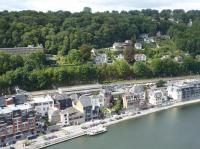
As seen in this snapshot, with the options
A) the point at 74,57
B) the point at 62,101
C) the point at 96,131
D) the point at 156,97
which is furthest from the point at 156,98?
the point at 74,57

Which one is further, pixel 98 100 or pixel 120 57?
pixel 120 57

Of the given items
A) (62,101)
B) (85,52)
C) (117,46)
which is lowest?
(62,101)

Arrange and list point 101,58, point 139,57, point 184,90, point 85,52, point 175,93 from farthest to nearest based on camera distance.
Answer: point 139,57 → point 101,58 → point 85,52 → point 184,90 → point 175,93

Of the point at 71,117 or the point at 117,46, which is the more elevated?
the point at 117,46

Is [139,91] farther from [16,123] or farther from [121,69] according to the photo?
[16,123]

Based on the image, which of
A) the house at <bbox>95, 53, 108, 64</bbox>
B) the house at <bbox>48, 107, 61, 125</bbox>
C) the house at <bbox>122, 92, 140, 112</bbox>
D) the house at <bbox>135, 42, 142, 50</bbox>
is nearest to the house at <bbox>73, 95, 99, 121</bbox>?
the house at <bbox>48, 107, 61, 125</bbox>

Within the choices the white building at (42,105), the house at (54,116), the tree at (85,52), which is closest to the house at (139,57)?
the tree at (85,52)

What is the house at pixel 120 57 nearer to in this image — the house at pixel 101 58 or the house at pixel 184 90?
the house at pixel 101 58

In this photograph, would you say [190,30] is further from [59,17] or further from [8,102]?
[8,102]
